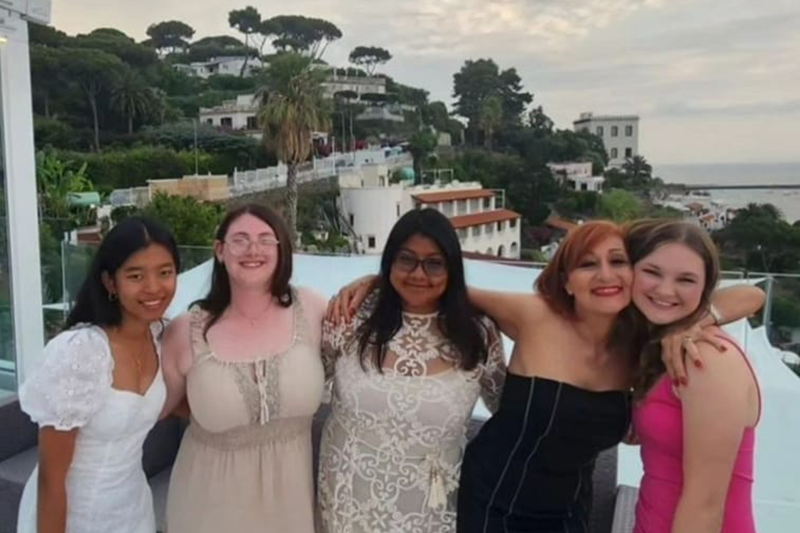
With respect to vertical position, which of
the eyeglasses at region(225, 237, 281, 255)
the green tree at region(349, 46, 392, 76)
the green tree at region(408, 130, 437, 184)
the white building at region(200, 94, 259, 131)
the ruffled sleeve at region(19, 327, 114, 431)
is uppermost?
the green tree at region(349, 46, 392, 76)

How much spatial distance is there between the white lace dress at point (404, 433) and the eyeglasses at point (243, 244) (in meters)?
0.31

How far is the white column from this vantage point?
3.11 m

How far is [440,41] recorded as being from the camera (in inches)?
2176

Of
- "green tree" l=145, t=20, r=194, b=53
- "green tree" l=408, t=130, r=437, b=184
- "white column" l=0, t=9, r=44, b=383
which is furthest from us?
"green tree" l=145, t=20, r=194, b=53

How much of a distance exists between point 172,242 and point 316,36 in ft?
204

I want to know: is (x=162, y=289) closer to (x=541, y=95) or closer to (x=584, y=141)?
(x=584, y=141)

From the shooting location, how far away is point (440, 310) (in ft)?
5.00

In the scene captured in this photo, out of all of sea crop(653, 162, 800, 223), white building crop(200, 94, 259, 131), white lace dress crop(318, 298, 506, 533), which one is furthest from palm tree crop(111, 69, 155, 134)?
white lace dress crop(318, 298, 506, 533)

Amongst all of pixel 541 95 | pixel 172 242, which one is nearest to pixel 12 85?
pixel 172 242

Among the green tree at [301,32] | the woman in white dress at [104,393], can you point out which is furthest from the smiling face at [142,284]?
the green tree at [301,32]

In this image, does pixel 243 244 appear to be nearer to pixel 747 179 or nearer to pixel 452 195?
pixel 452 195

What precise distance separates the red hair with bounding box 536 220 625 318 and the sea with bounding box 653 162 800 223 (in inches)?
1316

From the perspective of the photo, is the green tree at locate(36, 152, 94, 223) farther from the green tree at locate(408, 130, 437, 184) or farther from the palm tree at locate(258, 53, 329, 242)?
the green tree at locate(408, 130, 437, 184)

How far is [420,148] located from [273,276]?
44.6m
